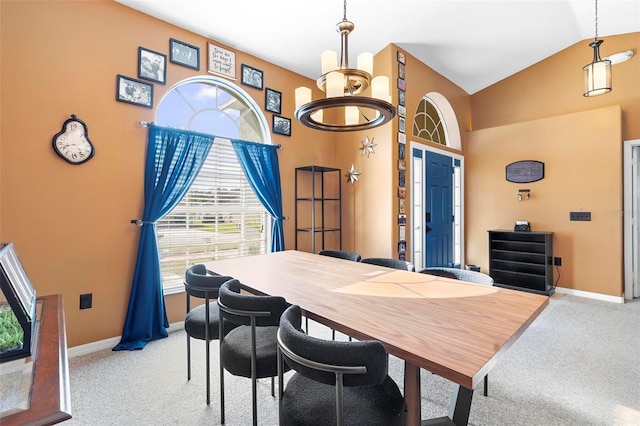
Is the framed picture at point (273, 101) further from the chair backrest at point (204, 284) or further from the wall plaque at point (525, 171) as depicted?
the wall plaque at point (525, 171)

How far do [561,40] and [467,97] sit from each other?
1.52 meters

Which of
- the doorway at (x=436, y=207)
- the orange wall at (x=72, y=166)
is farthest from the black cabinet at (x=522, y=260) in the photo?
the orange wall at (x=72, y=166)

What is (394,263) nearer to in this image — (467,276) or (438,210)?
(467,276)

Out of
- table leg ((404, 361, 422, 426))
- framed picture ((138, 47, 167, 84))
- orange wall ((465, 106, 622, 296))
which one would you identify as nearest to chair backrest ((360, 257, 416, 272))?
table leg ((404, 361, 422, 426))

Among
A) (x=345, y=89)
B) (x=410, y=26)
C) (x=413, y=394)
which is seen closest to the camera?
(x=413, y=394)

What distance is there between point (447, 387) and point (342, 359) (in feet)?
5.39

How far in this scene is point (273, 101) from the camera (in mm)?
3895

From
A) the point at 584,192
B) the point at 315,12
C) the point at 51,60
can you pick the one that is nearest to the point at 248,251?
the point at 51,60

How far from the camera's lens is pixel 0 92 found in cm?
223

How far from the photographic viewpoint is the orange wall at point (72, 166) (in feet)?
7.57

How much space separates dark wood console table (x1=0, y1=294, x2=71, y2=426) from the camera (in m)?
0.68

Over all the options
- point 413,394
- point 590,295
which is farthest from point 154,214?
point 590,295

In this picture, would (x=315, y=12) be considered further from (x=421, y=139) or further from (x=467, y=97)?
(x=467, y=97)

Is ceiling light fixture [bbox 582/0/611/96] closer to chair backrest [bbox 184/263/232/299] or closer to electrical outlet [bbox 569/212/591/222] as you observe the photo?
electrical outlet [bbox 569/212/591/222]
